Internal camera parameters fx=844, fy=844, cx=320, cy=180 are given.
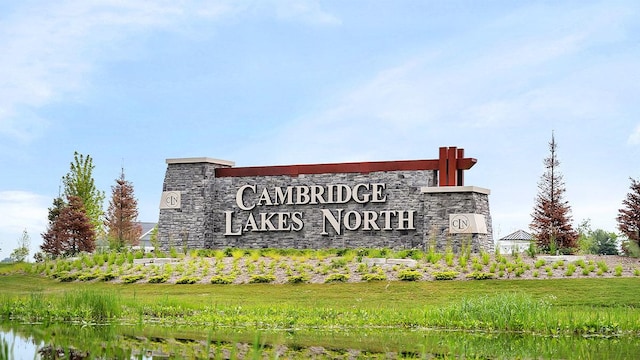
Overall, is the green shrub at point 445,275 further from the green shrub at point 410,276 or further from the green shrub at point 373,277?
the green shrub at point 373,277

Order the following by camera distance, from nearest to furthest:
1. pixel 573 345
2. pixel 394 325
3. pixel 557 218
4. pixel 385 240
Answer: pixel 573 345 < pixel 394 325 < pixel 385 240 < pixel 557 218

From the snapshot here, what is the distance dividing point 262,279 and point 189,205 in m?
9.30

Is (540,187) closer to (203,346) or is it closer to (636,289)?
(636,289)

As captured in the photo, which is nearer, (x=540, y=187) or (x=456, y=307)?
(x=456, y=307)

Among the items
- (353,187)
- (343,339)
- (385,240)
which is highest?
(353,187)

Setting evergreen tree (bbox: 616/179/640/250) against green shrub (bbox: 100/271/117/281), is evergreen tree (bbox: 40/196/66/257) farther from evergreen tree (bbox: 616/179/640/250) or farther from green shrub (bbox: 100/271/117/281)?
evergreen tree (bbox: 616/179/640/250)

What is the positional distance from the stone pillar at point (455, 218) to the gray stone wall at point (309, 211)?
3 cm

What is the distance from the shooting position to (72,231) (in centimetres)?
4066

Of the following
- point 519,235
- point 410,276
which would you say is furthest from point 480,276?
point 519,235

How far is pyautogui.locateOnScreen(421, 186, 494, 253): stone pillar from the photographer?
93.7 ft

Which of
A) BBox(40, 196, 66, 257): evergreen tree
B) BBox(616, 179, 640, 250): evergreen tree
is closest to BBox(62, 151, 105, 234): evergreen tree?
BBox(40, 196, 66, 257): evergreen tree

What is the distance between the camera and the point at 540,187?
38906 millimetres

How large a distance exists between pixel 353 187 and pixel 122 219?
19661 millimetres

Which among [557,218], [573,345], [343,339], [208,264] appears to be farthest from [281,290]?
[557,218]
